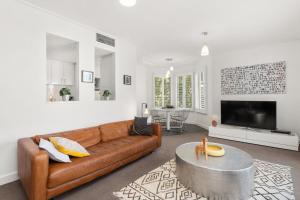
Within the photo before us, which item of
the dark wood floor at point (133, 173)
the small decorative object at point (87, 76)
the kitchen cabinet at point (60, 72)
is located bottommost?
the dark wood floor at point (133, 173)

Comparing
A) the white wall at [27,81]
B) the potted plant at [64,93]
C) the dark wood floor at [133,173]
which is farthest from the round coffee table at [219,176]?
the potted plant at [64,93]

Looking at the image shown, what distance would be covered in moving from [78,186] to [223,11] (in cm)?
366

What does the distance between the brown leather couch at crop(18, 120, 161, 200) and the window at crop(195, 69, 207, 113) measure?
11.2 ft

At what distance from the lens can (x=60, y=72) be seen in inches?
209

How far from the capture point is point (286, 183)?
90.7 inches

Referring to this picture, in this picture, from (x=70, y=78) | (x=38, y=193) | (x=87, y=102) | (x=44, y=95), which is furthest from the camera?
(x=70, y=78)

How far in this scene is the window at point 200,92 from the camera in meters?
6.33

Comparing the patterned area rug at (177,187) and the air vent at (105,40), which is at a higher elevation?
the air vent at (105,40)

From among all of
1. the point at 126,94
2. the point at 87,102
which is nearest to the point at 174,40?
the point at 126,94

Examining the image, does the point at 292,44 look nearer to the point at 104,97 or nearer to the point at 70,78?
the point at 104,97

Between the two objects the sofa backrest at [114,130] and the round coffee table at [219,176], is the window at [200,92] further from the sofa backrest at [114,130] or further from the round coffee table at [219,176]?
the round coffee table at [219,176]

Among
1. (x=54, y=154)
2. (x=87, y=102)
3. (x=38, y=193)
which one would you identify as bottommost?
(x=38, y=193)

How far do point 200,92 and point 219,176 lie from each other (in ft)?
16.9

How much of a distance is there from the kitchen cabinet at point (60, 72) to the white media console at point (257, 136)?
511 cm
